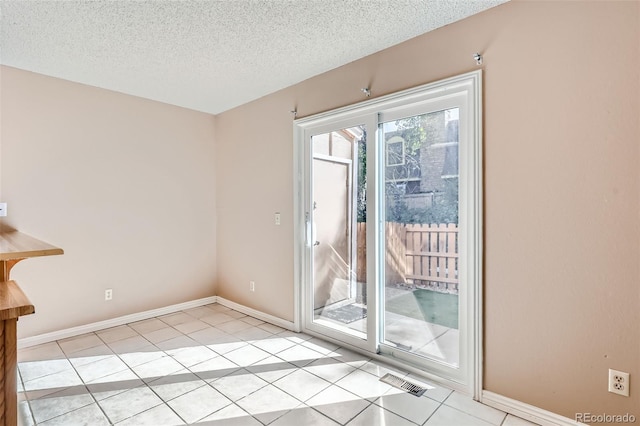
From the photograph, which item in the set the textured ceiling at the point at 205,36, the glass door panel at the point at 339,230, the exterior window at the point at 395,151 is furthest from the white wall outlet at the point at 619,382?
the textured ceiling at the point at 205,36

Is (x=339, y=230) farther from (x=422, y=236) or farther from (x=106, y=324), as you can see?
(x=106, y=324)

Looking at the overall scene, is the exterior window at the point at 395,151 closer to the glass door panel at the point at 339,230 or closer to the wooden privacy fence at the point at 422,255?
the glass door panel at the point at 339,230

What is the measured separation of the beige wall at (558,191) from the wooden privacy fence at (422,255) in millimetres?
273

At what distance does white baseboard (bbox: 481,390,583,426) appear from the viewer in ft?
6.11

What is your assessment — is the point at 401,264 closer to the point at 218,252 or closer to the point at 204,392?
the point at 204,392

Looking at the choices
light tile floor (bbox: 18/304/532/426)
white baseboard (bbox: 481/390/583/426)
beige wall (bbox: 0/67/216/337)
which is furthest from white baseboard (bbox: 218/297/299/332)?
white baseboard (bbox: 481/390/583/426)

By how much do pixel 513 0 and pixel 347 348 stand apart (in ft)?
9.31

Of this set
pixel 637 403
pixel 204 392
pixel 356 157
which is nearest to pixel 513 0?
pixel 356 157

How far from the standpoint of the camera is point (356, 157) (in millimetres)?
2930

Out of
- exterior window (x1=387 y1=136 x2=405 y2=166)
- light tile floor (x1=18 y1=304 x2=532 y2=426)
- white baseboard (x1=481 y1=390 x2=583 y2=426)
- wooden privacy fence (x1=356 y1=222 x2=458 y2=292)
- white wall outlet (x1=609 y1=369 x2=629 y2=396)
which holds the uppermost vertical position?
exterior window (x1=387 y1=136 x2=405 y2=166)

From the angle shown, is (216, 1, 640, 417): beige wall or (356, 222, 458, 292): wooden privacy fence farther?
(356, 222, 458, 292): wooden privacy fence

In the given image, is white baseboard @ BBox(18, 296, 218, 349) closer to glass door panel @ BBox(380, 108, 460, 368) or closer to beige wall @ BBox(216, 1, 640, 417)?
glass door panel @ BBox(380, 108, 460, 368)

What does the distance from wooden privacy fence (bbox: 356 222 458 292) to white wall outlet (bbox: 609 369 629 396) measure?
0.89 m

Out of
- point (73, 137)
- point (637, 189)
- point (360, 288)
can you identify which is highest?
point (73, 137)
